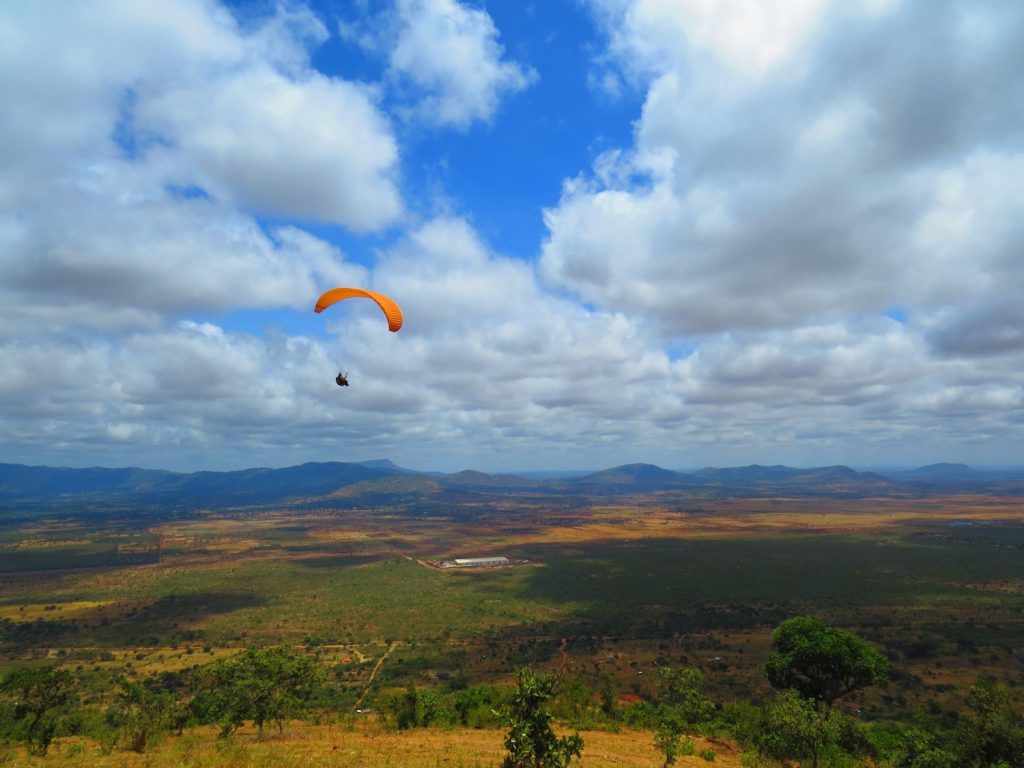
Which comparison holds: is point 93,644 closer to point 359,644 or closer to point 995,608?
point 359,644

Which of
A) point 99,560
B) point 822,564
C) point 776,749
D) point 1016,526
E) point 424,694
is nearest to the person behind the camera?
point 776,749

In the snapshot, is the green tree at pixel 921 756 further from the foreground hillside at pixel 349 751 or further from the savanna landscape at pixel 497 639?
the foreground hillside at pixel 349 751

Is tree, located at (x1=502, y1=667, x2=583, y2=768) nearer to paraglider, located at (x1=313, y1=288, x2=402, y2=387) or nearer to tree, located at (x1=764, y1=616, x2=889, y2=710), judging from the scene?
paraglider, located at (x1=313, y1=288, x2=402, y2=387)

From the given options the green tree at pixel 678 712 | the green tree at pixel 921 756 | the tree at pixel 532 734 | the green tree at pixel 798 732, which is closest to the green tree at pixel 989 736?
the green tree at pixel 921 756

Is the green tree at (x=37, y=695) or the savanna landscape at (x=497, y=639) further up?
the green tree at (x=37, y=695)

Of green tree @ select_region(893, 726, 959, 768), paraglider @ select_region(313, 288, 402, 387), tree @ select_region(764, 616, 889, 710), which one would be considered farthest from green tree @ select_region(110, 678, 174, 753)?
tree @ select_region(764, 616, 889, 710)

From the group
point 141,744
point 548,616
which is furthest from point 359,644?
point 141,744
